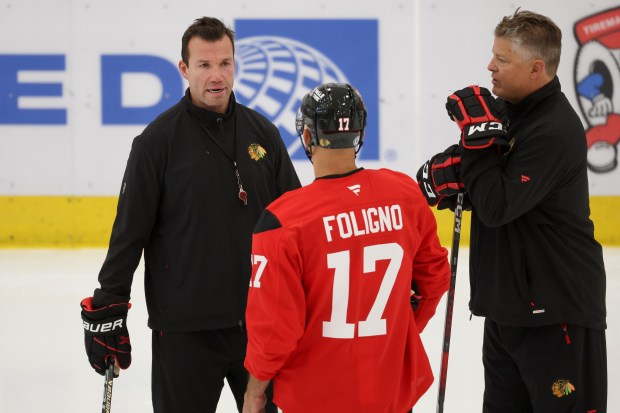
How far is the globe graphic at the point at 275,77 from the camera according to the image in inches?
272

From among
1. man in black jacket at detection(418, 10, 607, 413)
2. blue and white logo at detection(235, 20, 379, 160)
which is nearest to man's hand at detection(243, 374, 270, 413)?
man in black jacket at detection(418, 10, 607, 413)

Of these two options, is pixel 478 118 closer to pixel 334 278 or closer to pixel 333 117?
pixel 333 117

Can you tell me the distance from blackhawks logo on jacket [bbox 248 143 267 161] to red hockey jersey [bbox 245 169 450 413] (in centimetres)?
69

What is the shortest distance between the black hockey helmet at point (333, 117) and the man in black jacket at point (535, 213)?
549 millimetres

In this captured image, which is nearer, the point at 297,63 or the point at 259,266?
the point at 259,266

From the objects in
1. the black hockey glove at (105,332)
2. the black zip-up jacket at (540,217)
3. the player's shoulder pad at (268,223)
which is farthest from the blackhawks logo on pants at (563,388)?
the black hockey glove at (105,332)

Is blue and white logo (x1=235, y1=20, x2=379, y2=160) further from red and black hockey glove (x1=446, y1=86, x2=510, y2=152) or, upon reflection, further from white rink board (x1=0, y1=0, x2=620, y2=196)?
red and black hockey glove (x1=446, y1=86, x2=510, y2=152)

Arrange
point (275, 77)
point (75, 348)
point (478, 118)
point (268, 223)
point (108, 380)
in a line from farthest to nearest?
point (275, 77) → point (75, 348) → point (108, 380) → point (478, 118) → point (268, 223)

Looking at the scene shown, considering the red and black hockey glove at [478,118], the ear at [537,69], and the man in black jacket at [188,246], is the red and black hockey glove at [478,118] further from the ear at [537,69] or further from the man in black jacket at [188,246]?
the man in black jacket at [188,246]

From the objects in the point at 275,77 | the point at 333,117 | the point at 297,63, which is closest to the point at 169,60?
the point at 275,77

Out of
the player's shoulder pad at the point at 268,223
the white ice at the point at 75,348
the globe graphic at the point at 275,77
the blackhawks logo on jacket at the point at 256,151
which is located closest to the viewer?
the player's shoulder pad at the point at 268,223

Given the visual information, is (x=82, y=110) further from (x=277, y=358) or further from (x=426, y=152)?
(x=277, y=358)

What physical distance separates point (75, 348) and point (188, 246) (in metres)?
2.20

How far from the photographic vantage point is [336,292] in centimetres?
194
